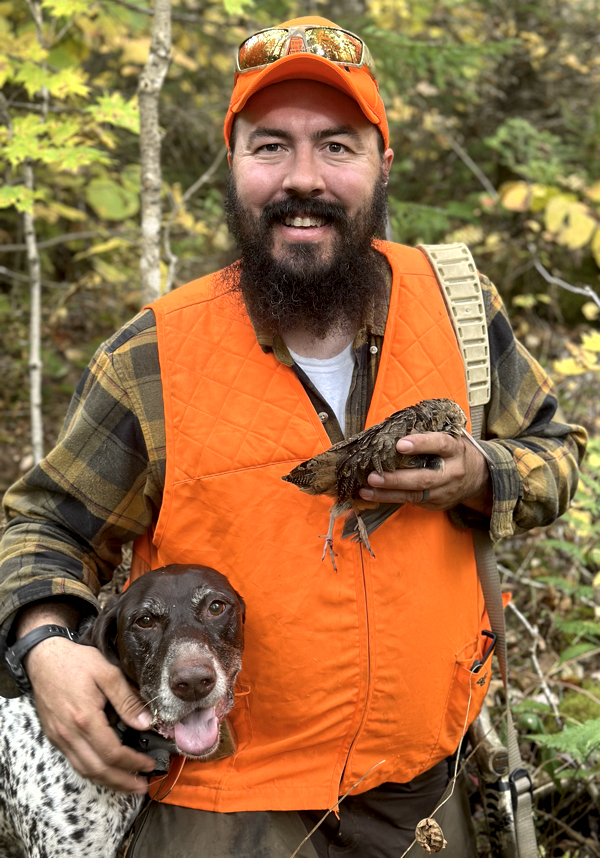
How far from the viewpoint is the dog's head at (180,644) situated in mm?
2168

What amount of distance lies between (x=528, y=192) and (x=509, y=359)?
14.3 ft

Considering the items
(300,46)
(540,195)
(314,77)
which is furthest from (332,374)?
(540,195)

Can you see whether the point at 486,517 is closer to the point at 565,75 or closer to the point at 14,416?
the point at 14,416

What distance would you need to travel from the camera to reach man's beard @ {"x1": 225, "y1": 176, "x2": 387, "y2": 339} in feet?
8.48

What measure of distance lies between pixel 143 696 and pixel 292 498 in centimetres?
78

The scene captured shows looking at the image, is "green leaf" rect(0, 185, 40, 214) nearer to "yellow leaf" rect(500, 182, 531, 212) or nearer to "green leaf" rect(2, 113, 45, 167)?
"green leaf" rect(2, 113, 45, 167)

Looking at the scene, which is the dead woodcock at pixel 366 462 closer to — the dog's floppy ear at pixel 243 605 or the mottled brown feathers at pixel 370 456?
the mottled brown feathers at pixel 370 456

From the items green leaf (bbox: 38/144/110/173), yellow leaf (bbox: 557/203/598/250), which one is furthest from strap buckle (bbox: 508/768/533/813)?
yellow leaf (bbox: 557/203/598/250)

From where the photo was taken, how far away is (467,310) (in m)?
2.71

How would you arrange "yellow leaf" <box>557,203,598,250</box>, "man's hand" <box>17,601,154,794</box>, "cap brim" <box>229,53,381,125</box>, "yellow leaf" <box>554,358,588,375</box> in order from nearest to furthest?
"man's hand" <box>17,601,154,794</box> → "cap brim" <box>229,53,381,125</box> → "yellow leaf" <box>554,358,588,375</box> → "yellow leaf" <box>557,203,598,250</box>

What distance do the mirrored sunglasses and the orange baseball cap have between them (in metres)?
0.02

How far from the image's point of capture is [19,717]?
102 inches

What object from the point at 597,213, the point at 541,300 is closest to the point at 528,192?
the point at 597,213

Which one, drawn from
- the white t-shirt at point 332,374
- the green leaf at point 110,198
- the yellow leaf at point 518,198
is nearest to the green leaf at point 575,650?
the white t-shirt at point 332,374
